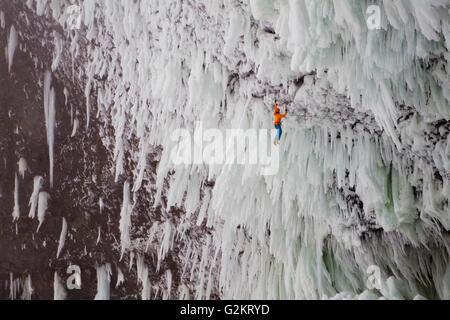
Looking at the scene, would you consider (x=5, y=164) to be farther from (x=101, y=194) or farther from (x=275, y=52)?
(x=275, y=52)

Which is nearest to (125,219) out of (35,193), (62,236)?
(62,236)

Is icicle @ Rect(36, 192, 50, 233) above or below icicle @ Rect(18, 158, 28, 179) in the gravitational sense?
below

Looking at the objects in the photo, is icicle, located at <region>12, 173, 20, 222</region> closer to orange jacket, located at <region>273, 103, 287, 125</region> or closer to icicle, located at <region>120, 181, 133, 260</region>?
icicle, located at <region>120, 181, 133, 260</region>

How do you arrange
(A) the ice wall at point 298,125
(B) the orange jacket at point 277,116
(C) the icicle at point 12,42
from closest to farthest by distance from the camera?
(A) the ice wall at point 298,125
(B) the orange jacket at point 277,116
(C) the icicle at point 12,42

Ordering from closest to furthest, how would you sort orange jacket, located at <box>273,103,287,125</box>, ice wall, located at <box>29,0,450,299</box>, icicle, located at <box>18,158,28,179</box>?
1. ice wall, located at <box>29,0,450,299</box>
2. orange jacket, located at <box>273,103,287,125</box>
3. icicle, located at <box>18,158,28,179</box>

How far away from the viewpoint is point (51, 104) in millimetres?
1950

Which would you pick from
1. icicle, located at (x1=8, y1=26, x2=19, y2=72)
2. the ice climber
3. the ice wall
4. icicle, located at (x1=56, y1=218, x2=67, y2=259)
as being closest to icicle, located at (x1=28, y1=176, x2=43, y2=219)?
icicle, located at (x1=56, y1=218, x2=67, y2=259)

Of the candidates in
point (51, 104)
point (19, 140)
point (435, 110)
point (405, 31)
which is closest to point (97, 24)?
point (51, 104)

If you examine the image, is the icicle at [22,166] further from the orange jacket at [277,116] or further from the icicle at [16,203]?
the orange jacket at [277,116]

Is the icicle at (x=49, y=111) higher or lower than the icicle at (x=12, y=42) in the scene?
lower

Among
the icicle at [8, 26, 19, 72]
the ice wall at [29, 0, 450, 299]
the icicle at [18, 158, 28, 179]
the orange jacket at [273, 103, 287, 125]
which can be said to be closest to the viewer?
the ice wall at [29, 0, 450, 299]

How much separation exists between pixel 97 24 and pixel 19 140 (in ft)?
2.07

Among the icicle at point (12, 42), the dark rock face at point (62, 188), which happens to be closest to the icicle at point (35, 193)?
the dark rock face at point (62, 188)
